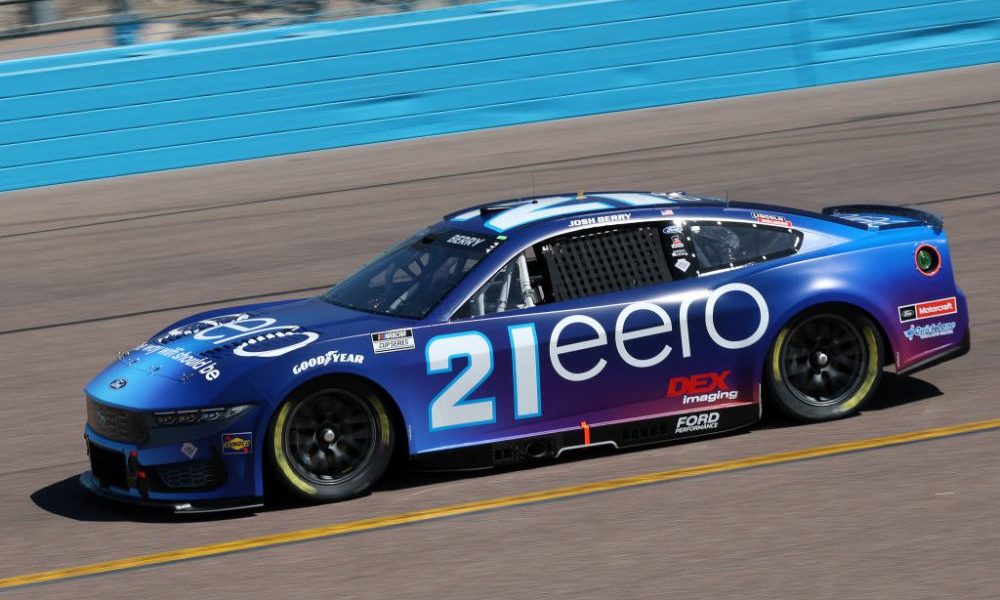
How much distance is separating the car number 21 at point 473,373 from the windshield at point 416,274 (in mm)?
253

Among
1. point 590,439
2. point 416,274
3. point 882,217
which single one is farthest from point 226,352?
point 882,217

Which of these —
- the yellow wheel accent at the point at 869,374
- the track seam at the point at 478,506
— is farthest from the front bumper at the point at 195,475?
the yellow wheel accent at the point at 869,374

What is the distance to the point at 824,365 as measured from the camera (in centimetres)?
779

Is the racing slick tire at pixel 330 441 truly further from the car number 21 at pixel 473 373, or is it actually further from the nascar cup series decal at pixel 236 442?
the car number 21 at pixel 473 373

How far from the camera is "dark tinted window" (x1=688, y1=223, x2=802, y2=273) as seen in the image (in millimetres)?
7668

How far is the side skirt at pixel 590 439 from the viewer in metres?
7.11

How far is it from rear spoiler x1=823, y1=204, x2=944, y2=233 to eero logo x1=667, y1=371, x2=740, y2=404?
1.31 m

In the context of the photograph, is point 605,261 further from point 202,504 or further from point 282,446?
point 202,504

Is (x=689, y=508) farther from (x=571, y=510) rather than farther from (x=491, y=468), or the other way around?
(x=491, y=468)

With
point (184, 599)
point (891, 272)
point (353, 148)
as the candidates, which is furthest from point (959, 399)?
point (353, 148)

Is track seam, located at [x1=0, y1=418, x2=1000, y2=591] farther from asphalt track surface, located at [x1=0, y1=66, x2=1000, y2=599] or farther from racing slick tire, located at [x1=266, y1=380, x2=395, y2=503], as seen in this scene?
racing slick tire, located at [x1=266, y1=380, x2=395, y2=503]

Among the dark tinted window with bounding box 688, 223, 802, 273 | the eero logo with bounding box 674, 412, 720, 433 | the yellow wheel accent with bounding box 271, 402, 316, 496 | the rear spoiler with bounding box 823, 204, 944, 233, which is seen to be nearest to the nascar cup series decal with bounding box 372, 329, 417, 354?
the yellow wheel accent with bounding box 271, 402, 316, 496

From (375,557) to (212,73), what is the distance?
46.6ft

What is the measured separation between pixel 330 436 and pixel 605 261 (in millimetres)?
1712
